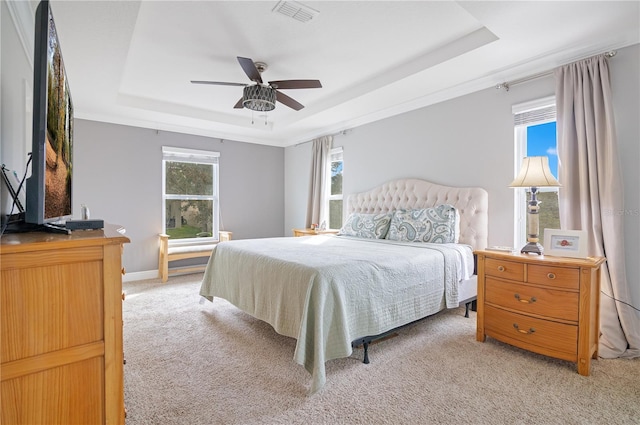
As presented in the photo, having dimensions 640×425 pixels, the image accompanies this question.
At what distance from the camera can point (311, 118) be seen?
185 inches

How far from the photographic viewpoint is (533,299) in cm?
226

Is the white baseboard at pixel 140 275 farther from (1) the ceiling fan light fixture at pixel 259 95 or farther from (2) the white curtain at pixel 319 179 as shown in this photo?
(1) the ceiling fan light fixture at pixel 259 95

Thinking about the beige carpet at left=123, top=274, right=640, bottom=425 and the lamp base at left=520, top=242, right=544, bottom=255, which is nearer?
the beige carpet at left=123, top=274, right=640, bottom=425

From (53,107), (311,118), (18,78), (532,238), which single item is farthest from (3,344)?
(311,118)

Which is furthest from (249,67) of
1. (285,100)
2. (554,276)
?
(554,276)

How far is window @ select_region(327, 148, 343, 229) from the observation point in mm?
5270

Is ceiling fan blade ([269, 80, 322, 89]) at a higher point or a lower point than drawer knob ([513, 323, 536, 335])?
higher

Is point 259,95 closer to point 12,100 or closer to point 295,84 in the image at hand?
point 295,84

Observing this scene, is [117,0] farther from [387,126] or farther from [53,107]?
[387,126]

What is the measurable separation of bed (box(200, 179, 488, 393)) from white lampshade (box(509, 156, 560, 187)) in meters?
0.82

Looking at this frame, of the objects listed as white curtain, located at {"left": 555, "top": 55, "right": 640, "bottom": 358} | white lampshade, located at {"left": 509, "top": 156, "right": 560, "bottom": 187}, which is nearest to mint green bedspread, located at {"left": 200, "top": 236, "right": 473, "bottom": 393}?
white lampshade, located at {"left": 509, "top": 156, "right": 560, "bottom": 187}

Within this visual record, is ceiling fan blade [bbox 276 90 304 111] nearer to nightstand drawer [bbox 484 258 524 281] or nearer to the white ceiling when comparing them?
the white ceiling

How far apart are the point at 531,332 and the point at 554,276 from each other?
0.44 m

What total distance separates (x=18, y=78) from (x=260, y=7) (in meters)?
1.60
